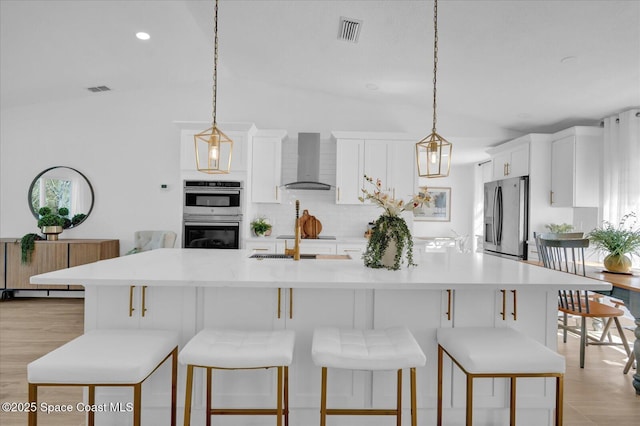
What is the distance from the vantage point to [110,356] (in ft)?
5.11

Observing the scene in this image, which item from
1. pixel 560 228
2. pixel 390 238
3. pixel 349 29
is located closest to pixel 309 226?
pixel 349 29

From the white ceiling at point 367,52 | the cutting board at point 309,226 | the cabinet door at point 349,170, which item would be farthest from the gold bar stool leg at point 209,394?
the cabinet door at point 349,170

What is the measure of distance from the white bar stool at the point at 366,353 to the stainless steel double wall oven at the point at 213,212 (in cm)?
303

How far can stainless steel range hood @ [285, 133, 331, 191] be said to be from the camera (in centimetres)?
495

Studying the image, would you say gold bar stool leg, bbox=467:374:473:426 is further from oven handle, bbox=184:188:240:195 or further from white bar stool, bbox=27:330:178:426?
oven handle, bbox=184:188:240:195

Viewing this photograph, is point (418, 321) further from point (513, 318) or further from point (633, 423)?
point (633, 423)

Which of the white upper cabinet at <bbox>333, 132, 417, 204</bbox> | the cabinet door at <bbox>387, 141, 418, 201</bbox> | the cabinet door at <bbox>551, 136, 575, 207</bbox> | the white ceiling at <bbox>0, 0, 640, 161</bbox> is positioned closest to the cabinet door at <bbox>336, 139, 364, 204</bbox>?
the white upper cabinet at <bbox>333, 132, 417, 204</bbox>

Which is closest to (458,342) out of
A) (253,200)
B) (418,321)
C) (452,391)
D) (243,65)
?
(418,321)

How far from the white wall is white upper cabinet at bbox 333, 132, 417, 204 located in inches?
20.0

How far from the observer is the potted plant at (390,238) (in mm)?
2154

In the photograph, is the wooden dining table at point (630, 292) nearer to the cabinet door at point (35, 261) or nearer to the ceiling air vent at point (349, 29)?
the ceiling air vent at point (349, 29)

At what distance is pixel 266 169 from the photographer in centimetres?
502

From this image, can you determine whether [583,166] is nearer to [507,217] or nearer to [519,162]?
[519,162]

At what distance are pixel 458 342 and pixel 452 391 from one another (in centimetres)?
48
